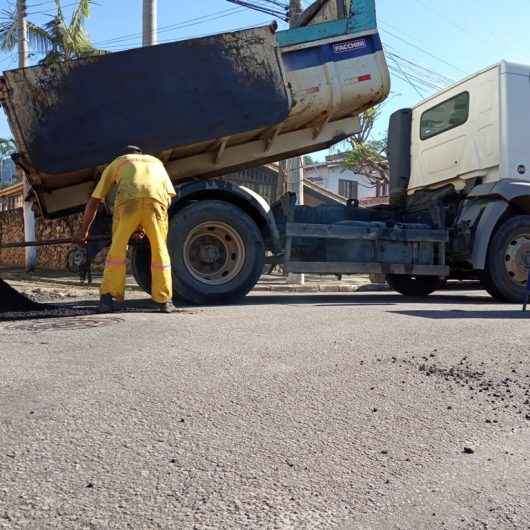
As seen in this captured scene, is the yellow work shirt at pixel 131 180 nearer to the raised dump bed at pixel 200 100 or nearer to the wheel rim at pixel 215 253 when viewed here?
the raised dump bed at pixel 200 100

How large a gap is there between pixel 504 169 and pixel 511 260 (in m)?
1.21

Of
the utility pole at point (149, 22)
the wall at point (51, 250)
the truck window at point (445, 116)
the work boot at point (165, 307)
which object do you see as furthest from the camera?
the wall at point (51, 250)

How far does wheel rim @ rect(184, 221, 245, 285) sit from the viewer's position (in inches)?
267

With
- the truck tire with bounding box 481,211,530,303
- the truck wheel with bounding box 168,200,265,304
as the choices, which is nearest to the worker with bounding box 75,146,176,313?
the truck wheel with bounding box 168,200,265,304

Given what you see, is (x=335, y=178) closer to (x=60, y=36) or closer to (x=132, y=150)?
(x=60, y=36)

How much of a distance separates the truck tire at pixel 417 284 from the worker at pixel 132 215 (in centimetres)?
472

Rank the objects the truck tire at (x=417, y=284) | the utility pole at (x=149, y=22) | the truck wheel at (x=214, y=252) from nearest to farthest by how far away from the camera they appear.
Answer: the truck wheel at (x=214, y=252) → the truck tire at (x=417, y=284) → the utility pole at (x=149, y=22)

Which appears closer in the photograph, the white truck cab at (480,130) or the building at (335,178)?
the white truck cab at (480,130)

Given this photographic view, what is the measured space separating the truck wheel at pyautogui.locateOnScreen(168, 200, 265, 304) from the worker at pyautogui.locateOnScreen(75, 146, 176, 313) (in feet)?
2.47

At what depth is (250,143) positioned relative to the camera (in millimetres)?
7078

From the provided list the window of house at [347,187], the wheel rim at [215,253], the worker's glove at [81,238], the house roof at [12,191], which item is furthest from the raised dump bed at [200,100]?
the window of house at [347,187]

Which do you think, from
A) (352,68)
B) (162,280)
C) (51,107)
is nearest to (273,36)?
(352,68)

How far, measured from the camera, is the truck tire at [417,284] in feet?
30.8

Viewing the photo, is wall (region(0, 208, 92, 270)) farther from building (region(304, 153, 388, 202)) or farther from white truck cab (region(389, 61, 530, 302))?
building (region(304, 153, 388, 202))
